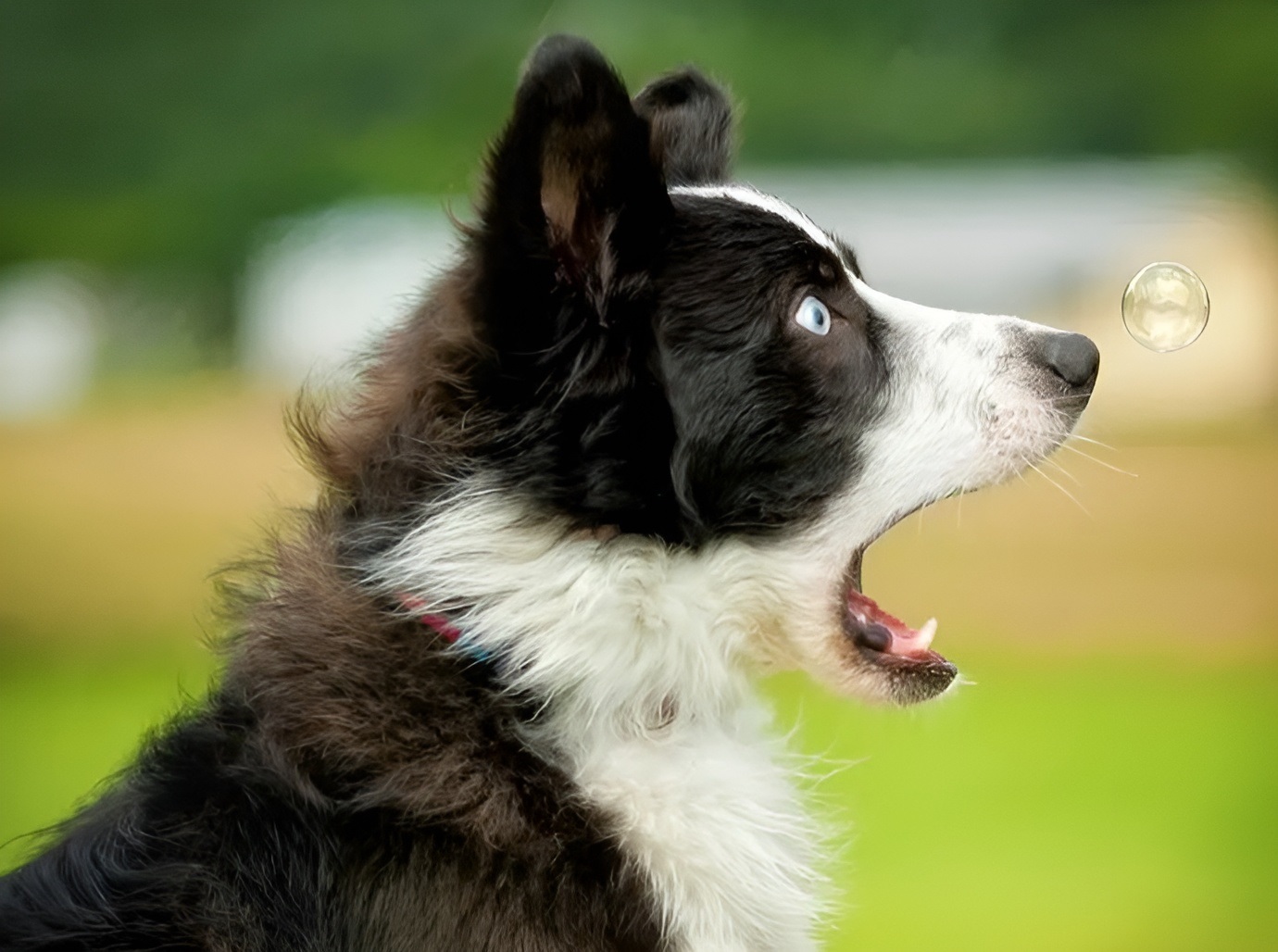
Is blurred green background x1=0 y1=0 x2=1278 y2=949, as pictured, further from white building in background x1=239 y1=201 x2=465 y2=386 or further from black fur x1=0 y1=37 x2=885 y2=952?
black fur x1=0 y1=37 x2=885 y2=952

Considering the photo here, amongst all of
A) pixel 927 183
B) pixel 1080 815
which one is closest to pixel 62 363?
pixel 927 183

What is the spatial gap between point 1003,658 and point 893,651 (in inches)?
93.8

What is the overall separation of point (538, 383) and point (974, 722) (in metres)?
2.87

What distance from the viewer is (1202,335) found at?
3.95 m

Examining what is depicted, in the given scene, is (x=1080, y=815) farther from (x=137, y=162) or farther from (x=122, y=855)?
(x=137, y=162)

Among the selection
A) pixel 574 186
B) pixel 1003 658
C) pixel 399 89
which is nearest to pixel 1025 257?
pixel 1003 658

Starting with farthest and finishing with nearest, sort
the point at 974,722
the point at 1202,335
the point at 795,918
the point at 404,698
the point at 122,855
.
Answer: the point at 974,722 → the point at 1202,335 → the point at 795,918 → the point at 404,698 → the point at 122,855

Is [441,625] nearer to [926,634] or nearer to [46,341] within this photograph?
[926,634]

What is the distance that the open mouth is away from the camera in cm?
207

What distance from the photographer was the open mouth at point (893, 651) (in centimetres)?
207

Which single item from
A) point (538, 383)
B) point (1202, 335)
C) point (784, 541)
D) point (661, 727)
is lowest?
point (661, 727)

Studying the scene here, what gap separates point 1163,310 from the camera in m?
2.77

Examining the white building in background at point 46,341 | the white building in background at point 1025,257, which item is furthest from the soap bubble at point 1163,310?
the white building in background at point 46,341

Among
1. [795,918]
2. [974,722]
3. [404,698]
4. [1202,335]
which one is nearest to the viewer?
[404,698]
